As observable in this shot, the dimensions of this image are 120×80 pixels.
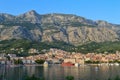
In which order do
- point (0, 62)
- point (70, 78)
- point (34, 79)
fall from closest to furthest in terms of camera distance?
1. point (34, 79)
2. point (70, 78)
3. point (0, 62)

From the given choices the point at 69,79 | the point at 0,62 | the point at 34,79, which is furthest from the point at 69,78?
the point at 0,62

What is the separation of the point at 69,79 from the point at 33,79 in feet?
20.2

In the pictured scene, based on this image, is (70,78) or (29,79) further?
(70,78)

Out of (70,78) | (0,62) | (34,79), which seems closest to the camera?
(34,79)

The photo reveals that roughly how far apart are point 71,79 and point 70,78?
0.69 feet

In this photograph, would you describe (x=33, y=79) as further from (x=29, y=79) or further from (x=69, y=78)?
(x=69, y=78)

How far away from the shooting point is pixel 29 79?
43.8m

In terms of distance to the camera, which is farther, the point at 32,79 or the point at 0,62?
the point at 0,62

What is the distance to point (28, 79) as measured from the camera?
43938 mm

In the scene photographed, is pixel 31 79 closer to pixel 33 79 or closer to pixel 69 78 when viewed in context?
pixel 33 79

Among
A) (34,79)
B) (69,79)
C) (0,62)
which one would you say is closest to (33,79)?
(34,79)

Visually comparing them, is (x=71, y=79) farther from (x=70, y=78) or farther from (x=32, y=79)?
(x=32, y=79)

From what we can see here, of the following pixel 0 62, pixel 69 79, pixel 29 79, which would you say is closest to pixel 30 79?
pixel 29 79

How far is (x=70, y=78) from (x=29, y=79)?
260 inches
